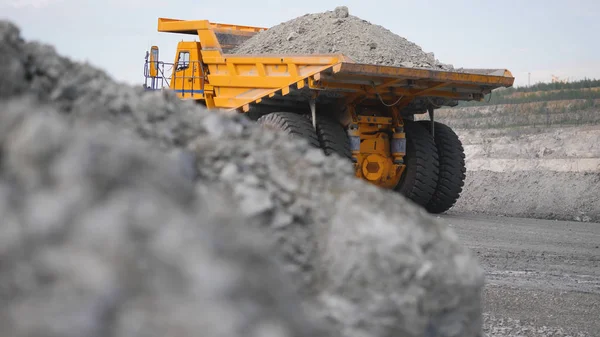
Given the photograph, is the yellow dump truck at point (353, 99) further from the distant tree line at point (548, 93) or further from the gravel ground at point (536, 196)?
the distant tree line at point (548, 93)

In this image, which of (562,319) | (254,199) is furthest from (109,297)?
(562,319)

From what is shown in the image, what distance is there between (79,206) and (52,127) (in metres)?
0.12

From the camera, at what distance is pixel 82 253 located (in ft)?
2.39

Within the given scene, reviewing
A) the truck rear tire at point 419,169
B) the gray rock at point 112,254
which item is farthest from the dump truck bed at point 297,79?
the gray rock at point 112,254

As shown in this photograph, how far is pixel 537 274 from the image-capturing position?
6734mm

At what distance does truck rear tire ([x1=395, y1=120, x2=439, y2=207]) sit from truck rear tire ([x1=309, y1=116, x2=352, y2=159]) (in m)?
1.28

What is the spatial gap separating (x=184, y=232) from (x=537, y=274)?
21.3 ft

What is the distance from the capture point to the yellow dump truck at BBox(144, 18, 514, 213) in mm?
10086


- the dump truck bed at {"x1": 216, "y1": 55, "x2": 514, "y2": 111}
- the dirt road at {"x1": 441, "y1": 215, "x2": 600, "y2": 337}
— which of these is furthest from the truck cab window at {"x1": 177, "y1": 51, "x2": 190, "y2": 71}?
the dirt road at {"x1": 441, "y1": 215, "x2": 600, "y2": 337}

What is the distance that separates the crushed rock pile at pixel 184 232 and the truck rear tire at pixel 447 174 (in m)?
10.5

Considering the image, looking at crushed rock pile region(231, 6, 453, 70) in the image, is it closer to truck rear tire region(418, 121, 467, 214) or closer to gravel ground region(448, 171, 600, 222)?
truck rear tire region(418, 121, 467, 214)

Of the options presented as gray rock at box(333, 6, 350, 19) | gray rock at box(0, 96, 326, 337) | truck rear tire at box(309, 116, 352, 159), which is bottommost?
truck rear tire at box(309, 116, 352, 159)

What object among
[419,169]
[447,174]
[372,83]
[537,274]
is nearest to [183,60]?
[372,83]

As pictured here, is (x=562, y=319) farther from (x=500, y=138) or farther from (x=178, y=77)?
(x=500, y=138)
